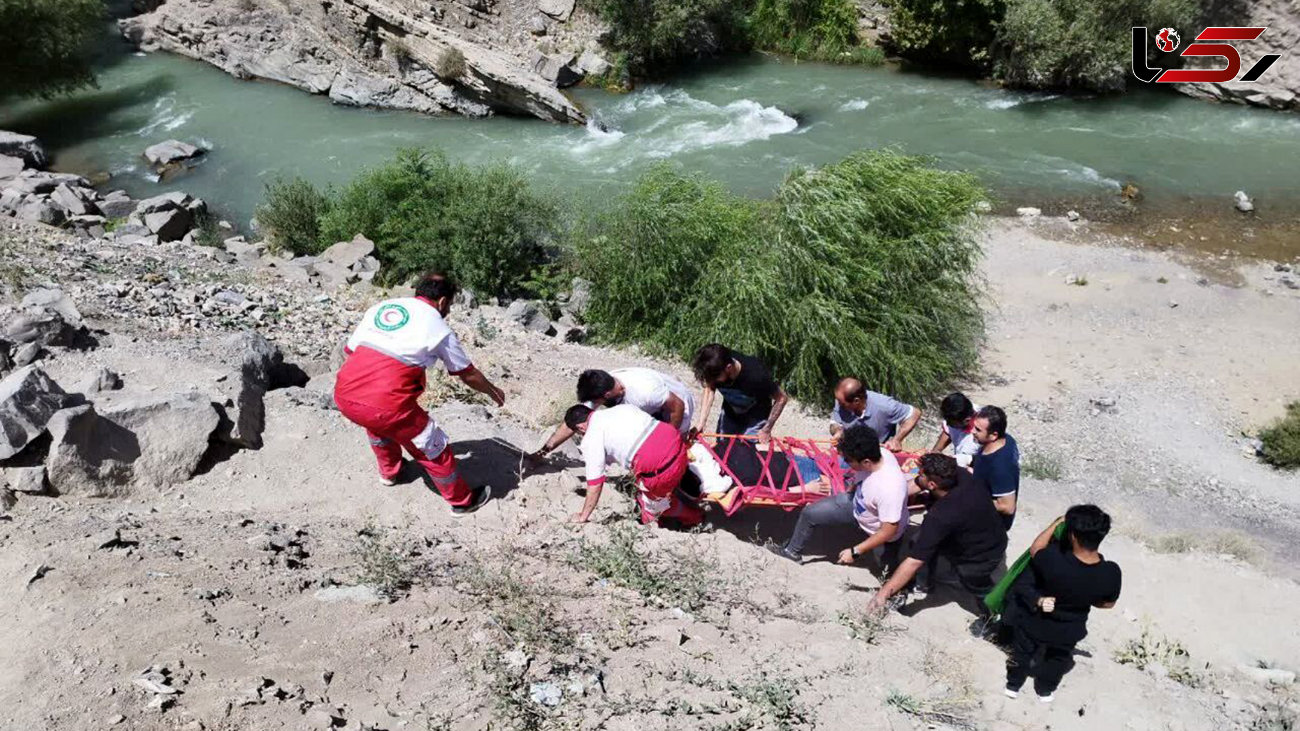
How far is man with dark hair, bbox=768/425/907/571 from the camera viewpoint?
5.88 metres

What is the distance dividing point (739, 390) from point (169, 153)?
1855 centimetres

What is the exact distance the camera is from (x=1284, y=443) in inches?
419

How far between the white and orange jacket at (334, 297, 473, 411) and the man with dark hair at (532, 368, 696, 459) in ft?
3.27

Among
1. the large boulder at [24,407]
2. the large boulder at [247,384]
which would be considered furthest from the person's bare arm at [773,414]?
the large boulder at [24,407]

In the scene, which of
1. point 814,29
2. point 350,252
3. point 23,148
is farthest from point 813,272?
point 23,148

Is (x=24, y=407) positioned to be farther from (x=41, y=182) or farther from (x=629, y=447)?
(x=41, y=182)

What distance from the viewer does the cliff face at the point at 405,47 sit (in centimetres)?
2305

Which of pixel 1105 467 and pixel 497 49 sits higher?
pixel 497 49

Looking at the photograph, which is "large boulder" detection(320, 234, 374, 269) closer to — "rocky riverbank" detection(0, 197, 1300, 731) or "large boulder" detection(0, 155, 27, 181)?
"rocky riverbank" detection(0, 197, 1300, 731)

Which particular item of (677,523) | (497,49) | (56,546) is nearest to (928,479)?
(677,523)

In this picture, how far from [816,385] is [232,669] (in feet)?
26.0

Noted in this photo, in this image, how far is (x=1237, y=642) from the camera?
6656 millimetres

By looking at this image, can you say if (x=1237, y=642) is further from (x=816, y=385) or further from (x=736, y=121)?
(x=736, y=121)

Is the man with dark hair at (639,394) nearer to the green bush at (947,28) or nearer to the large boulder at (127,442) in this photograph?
the large boulder at (127,442)
